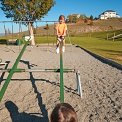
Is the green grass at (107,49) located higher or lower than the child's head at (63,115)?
lower

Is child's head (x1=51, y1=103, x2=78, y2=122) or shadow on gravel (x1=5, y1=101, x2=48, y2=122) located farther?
shadow on gravel (x1=5, y1=101, x2=48, y2=122)

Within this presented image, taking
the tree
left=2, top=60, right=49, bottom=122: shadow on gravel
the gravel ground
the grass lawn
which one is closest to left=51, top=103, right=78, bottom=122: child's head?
the gravel ground

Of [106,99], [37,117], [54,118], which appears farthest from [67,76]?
[54,118]

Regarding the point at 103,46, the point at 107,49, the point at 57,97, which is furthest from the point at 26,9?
the point at 57,97

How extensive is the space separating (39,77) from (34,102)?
13.2 feet

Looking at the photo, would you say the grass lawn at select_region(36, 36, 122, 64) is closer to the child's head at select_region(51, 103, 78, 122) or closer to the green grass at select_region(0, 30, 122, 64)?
the green grass at select_region(0, 30, 122, 64)

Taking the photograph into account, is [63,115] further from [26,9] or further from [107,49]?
[26,9]

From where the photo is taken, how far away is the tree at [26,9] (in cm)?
4162

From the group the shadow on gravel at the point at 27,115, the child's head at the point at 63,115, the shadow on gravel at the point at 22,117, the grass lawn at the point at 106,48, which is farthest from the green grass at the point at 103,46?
the child's head at the point at 63,115

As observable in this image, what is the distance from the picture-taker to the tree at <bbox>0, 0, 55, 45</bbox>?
4162cm

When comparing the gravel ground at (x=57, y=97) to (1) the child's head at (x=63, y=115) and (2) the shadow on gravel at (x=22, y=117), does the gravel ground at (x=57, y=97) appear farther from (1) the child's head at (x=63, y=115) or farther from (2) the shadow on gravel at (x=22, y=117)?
(1) the child's head at (x=63, y=115)

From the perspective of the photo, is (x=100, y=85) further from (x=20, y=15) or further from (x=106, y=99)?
(x=20, y=15)

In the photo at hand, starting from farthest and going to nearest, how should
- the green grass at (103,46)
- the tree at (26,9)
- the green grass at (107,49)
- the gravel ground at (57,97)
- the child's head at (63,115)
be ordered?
the tree at (26,9), the green grass at (103,46), the green grass at (107,49), the gravel ground at (57,97), the child's head at (63,115)

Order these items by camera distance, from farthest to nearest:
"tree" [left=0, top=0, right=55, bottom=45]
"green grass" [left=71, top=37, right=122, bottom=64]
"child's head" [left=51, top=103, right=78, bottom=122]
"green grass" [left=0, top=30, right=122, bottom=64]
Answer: "tree" [left=0, top=0, right=55, bottom=45] < "green grass" [left=0, top=30, right=122, bottom=64] < "green grass" [left=71, top=37, right=122, bottom=64] < "child's head" [left=51, top=103, right=78, bottom=122]
